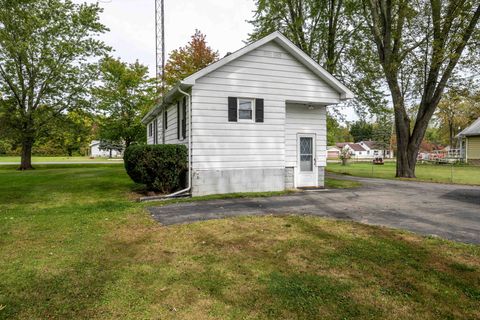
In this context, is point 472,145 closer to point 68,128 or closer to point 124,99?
point 124,99

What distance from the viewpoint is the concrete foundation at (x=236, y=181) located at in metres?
9.85

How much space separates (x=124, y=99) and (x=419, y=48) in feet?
75.7

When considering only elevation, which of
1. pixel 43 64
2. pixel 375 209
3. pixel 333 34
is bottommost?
pixel 375 209

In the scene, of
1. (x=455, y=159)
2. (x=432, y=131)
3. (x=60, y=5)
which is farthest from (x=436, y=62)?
(x=432, y=131)

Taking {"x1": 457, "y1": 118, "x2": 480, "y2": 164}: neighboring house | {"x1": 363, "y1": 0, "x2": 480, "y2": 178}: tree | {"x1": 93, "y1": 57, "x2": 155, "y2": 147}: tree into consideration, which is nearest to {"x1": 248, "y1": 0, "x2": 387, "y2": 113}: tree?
{"x1": 363, "y1": 0, "x2": 480, "y2": 178}: tree

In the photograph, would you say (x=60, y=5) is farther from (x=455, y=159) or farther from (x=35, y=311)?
(x=455, y=159)

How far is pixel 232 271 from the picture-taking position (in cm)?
384

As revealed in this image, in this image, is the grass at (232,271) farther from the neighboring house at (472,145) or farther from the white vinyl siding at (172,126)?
the neighboring house at (472,145)

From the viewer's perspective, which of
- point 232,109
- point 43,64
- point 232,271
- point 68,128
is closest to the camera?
point 232,271

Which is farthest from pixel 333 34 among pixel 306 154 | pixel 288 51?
pixel 306 154

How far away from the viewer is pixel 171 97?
11547mm

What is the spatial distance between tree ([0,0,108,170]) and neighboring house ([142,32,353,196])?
1446cm

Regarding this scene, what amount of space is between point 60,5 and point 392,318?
1061 inches

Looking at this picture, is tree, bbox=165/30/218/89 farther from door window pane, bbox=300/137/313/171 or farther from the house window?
door window pane, bbox=300/137/313/171
